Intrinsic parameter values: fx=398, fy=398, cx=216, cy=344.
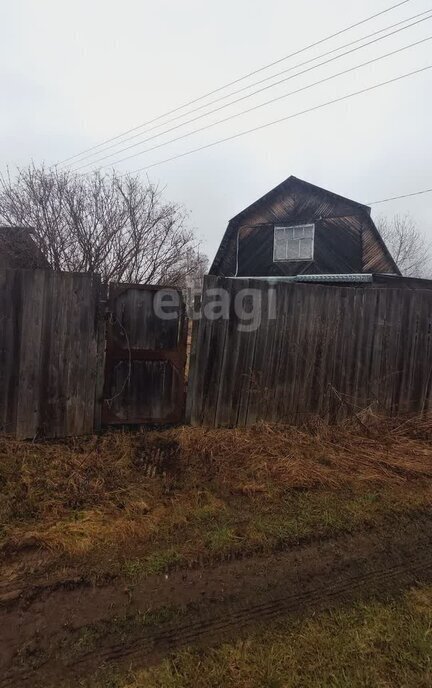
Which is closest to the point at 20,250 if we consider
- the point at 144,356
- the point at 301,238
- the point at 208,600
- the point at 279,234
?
the point at 144,356

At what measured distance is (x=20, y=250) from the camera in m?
8.41

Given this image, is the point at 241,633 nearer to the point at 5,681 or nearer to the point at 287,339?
the point at 5,681

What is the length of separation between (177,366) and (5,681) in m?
3.11

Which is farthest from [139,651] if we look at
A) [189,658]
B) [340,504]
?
[340,504]

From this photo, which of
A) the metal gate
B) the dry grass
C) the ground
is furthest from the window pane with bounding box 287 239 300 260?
the ground

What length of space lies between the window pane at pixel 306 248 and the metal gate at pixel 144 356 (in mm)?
17085

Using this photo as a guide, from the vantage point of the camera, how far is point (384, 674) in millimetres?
1763

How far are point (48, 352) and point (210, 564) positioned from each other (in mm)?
2607

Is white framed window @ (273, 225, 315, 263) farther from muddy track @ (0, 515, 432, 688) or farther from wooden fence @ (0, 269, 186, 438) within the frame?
muddy track @ (0, 515, 432, 688)

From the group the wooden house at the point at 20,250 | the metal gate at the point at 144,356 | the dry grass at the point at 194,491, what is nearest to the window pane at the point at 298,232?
the wooden house at the point at 20,250

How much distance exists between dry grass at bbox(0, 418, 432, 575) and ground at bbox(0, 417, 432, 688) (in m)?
0.01

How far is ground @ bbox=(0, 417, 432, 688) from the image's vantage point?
1.81 meters

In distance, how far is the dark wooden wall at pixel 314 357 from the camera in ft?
15.5

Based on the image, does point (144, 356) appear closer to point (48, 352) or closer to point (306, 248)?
point (48, 352)
